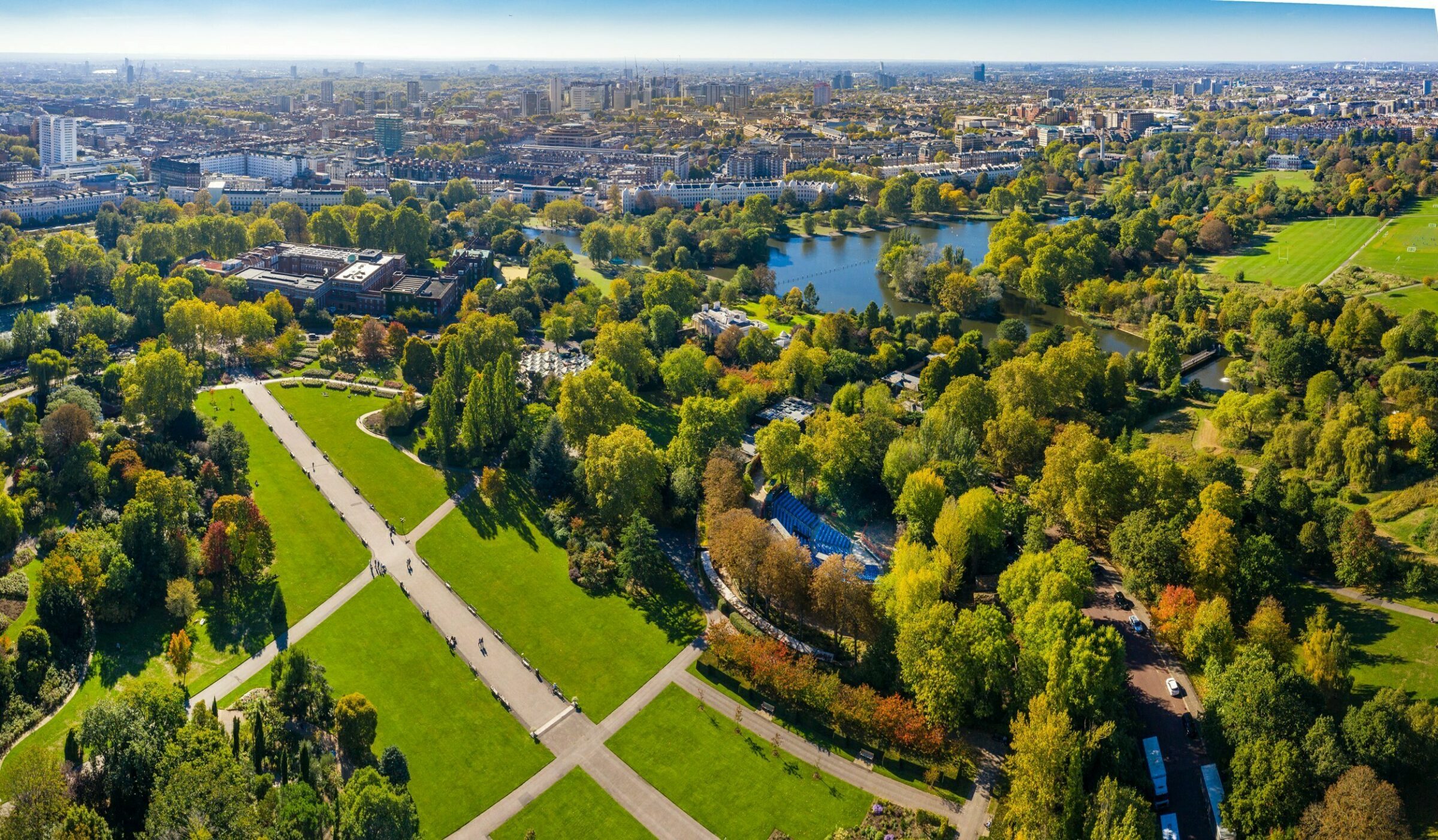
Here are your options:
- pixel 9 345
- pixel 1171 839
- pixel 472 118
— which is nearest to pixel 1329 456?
pixel 1171 839

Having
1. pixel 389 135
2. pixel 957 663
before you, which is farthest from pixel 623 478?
pixel 389 135

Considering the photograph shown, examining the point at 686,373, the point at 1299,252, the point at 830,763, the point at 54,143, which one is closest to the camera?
the point at 830,763

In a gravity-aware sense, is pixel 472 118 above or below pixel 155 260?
above

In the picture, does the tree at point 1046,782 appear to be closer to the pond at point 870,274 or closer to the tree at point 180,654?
the tree at point 180,654

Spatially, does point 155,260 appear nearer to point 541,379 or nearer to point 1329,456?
point 541,379

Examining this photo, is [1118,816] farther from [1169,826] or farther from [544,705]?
[544,705]

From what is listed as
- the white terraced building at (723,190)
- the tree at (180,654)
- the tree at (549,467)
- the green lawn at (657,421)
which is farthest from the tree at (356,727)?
the white terraced building at (723,190)

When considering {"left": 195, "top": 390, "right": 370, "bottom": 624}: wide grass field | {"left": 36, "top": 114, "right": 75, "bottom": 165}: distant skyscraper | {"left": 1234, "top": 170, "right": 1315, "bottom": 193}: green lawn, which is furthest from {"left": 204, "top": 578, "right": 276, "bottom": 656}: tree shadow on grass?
{"left": 36, "top": 114, "right": 75, "bottom": 165}: distant skyscraper

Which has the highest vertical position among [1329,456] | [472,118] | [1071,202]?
[472,118]
